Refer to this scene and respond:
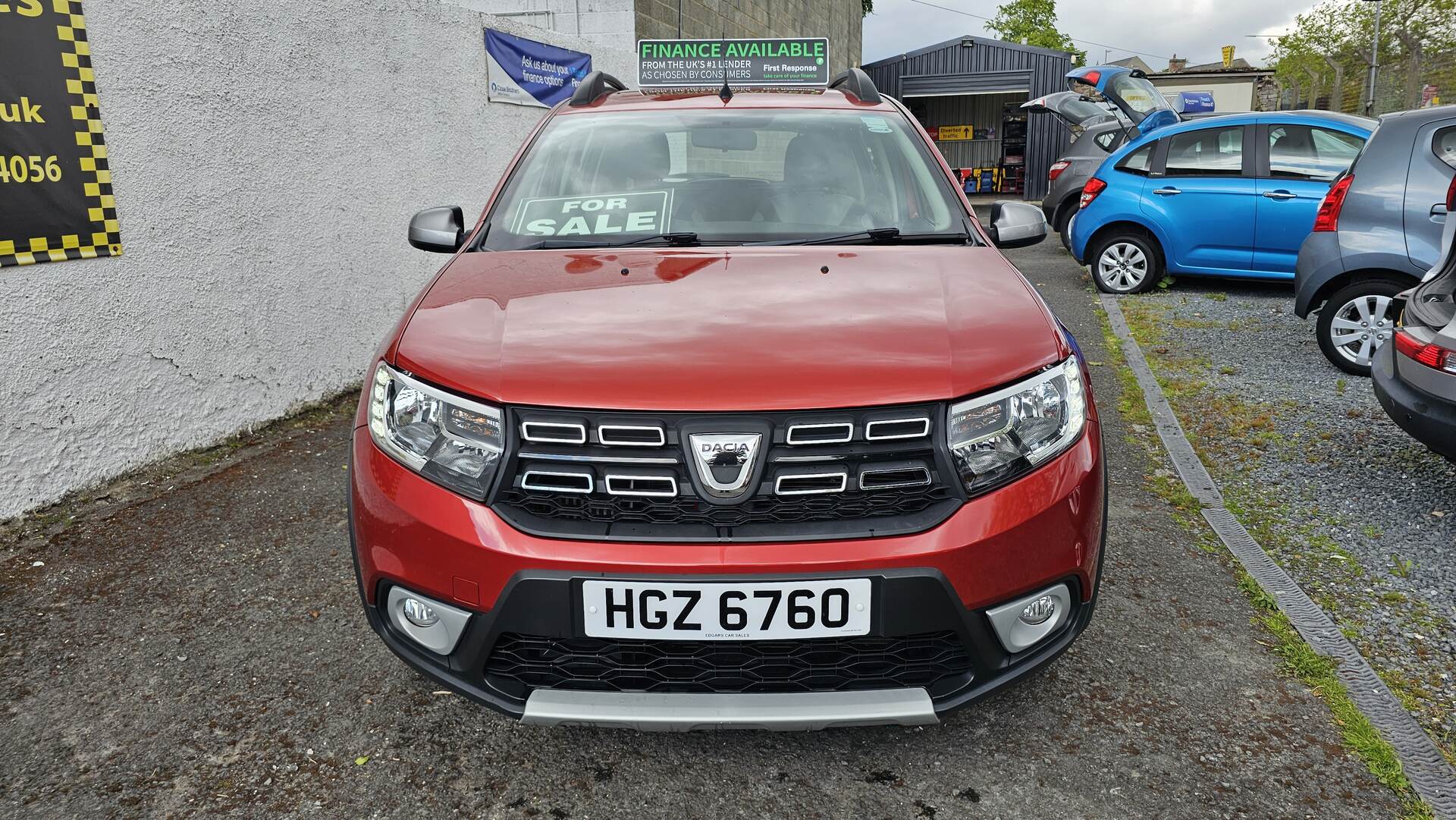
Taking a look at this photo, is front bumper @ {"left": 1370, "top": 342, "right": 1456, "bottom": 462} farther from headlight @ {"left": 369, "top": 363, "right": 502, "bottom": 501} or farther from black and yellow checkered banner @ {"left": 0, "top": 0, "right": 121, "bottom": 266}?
black and yellow checkered banner @ {"left": 0, "top": 0, "right": 121, "bottom": 266}

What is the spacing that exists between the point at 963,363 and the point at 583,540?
0.87 metres

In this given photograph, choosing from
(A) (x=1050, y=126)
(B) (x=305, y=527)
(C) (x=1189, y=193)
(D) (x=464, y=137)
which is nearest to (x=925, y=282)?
(B) (x=305, y=527)

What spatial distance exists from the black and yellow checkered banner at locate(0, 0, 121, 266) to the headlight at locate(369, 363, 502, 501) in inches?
101

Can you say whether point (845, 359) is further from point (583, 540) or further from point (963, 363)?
point (583, 540)

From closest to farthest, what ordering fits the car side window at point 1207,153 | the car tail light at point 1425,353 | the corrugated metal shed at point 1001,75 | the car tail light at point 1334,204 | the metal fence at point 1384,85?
1. the car tail light at point 1425,353
2. the car tail light at point 1334,204
3. the car side window at point 1207,153
4. the corrugated metal shed at point 1001,75
5. the metal fence at point 1384,85

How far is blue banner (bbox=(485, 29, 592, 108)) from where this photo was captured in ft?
25.9

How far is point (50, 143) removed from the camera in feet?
13.0

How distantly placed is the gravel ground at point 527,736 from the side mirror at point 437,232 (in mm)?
1178

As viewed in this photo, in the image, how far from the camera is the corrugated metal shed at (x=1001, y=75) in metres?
24.4

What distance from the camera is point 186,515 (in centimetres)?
406

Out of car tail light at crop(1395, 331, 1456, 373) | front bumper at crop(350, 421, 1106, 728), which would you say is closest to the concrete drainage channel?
car tail light at crop(1395, 331, 1456, 373)

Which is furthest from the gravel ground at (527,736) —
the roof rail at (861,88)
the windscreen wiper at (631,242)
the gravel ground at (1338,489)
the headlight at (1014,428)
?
the roof rail at (861,88)

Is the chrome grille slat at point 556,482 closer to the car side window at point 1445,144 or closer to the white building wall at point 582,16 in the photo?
the car side window at point 1445,144

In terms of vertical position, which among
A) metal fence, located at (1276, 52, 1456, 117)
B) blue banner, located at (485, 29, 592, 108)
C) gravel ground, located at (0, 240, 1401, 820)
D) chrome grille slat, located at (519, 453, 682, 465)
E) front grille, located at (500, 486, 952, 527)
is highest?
metal fence, located at (1276, 52, 1456, 117)
